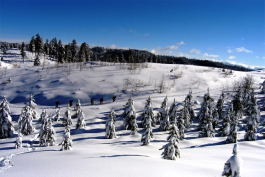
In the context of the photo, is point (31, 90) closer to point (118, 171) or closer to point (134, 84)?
point (134, 84)

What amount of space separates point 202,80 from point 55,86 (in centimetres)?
5630

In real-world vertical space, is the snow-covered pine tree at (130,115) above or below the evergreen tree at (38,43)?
below

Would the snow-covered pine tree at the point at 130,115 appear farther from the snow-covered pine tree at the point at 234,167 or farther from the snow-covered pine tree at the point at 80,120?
the snow-covered pine tree at the point at 234,167

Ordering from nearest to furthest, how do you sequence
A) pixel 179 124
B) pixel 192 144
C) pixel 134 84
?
pixel 192 144 → pixel 179 124 → pixel 134 84

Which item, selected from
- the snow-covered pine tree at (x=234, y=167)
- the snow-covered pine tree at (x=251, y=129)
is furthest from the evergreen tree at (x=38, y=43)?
the snow-covered pine tree at (x=234, y=167)

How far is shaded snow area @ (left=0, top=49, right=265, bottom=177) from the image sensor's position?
10.5 meters

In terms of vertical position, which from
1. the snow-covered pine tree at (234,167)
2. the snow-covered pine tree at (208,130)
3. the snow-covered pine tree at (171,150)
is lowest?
the snow-covered pine tree at (208,130)

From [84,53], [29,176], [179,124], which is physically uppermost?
[84,53]

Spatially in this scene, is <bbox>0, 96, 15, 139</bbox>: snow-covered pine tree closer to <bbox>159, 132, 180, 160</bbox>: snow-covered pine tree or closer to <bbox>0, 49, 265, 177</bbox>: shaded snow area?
<bbox>0, 49, 265, 177</bbox>: shaded snow area

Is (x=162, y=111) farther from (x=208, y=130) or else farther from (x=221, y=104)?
(x=221, y=104)

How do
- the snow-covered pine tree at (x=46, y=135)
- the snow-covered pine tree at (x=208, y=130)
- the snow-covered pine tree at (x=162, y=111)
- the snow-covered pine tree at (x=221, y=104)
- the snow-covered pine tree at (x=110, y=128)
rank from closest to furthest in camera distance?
the snow-covered pine tree at (x=46, y=135), the snow-covered pine tree at (x=110, y=128), the snow-covered pine tree at (x=208, y=130), the snow-covered pine tree at (x=162, y=111), the snow-covered pine tree at (x=221, y=104)

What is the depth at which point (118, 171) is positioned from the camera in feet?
28.8

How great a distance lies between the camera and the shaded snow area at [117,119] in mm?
10539

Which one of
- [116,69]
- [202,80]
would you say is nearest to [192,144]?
[202,80]
